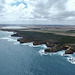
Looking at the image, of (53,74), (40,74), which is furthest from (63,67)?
(40,74)

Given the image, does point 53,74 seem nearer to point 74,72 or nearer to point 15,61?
point 74,72

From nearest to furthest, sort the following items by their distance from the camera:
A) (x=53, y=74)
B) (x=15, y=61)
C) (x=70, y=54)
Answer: (x=53, y=74)
(x=15, y=61)
(x=70, y=54)

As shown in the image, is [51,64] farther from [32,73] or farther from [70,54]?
[70,54]

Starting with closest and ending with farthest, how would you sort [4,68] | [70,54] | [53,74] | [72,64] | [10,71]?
[53,74] < [10,71] < [4,68] < [72,64] < [70,54]

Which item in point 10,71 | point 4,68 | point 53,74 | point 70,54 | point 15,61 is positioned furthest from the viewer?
point 70,54

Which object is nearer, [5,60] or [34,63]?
[34,63]

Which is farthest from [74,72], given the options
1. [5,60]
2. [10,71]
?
[5,60]

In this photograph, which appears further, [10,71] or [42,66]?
[42,66]

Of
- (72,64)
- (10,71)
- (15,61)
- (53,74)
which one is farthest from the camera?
(15,61)
